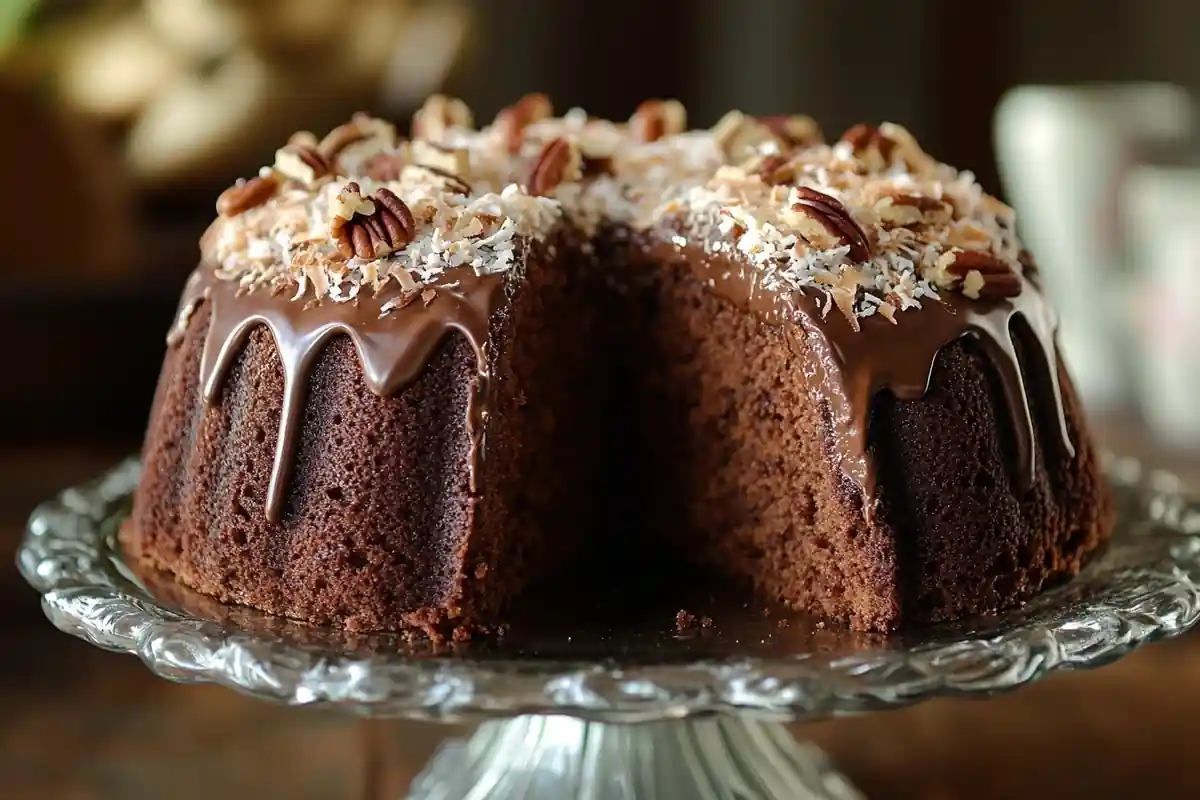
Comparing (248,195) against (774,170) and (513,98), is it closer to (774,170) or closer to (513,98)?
(774,170)

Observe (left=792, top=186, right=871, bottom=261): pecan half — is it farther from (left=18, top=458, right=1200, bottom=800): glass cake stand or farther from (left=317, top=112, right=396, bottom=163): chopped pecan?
(left=317, top=112, right=396, bottom=163): chopped pecan

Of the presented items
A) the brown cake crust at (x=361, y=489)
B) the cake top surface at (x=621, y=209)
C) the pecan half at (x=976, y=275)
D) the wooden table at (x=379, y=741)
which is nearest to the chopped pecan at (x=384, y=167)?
the cake top surface at (x=621, y=209)

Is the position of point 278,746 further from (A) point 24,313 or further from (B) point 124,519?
(A) point 24,313

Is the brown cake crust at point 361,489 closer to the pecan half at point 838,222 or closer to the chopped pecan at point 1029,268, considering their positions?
the pecan half at point 838,222

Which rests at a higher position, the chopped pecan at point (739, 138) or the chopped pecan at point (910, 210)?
the chopped pecan at point (739, 138)

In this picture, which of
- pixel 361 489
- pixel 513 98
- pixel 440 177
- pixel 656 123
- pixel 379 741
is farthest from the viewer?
pixel 513 98

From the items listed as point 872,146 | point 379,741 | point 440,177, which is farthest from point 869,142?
point 379,741

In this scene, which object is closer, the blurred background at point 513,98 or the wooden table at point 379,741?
the wooden table at point 379,741
